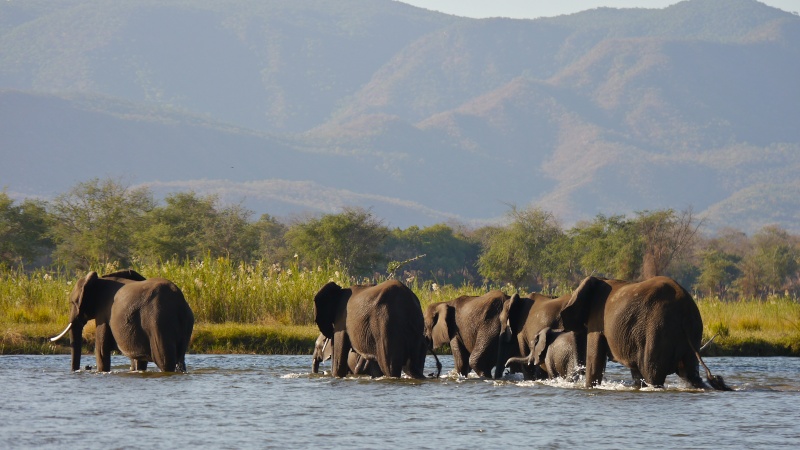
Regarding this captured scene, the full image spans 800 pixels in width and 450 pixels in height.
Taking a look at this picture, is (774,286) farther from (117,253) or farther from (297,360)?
(297,360)

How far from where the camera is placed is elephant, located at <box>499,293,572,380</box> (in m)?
19.2

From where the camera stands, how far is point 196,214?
63.4 m

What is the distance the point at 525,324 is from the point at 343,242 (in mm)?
46225

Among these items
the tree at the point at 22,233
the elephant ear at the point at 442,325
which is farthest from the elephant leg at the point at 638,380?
the tree at the point at 22,233

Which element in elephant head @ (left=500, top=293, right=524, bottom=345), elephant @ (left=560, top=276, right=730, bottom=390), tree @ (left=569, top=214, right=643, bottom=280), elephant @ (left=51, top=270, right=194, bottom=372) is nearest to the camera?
elephant @ (left=560, top=276, right=730, bottom=390)

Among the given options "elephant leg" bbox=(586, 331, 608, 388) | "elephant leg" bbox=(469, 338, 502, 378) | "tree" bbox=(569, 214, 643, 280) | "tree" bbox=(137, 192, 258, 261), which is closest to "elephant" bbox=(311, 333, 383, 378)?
"elephant leg" bbox=(469, 338, 502, 378)

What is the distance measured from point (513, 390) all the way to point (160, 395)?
4.86 m

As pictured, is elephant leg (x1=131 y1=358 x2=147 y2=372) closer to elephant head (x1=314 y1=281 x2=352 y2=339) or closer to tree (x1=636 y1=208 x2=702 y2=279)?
elephant head (x1=314 y1=281 x2=352 y2=339)

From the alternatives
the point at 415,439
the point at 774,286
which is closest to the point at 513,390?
the point at 415,439

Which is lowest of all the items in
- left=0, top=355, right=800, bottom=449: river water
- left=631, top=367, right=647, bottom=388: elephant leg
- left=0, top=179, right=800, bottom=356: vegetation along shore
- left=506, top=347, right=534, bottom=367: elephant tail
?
left=0, top=355, right=800, bottom=449: river water

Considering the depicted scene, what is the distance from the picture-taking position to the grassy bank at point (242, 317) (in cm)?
2670

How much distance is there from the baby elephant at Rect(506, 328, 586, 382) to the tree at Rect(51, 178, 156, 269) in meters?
36.9

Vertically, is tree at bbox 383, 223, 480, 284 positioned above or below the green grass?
above

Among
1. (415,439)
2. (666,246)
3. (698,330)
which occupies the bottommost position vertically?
(415,439)
